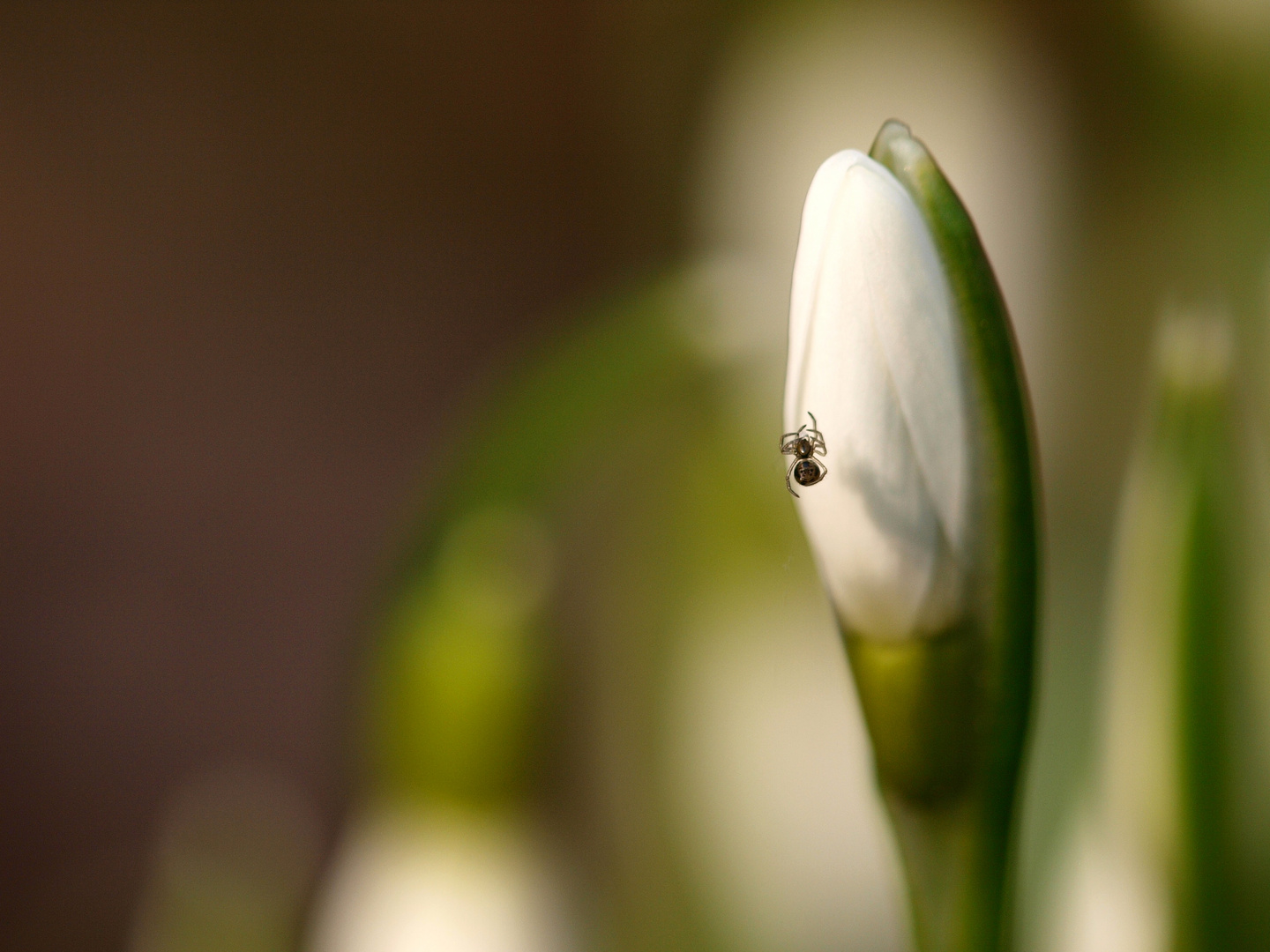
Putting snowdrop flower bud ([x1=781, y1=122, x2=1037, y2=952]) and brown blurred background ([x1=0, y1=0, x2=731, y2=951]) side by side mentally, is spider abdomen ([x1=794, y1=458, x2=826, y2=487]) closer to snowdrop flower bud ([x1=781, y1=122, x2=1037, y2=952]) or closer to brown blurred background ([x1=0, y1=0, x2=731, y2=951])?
snowdrop flower bud ([x1=781, y1=122, x2=1037, y2=952])

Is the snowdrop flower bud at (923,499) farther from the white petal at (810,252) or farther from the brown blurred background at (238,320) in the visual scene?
the brown blurred background at (238,320)

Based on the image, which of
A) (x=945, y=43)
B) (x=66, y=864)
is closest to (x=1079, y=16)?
(x=945, y=43)

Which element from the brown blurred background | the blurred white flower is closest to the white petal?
the blurred white flower

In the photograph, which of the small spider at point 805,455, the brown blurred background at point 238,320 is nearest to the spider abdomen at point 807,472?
the small spider at point 805,455

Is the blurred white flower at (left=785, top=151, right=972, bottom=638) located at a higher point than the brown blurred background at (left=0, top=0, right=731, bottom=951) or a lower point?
lower

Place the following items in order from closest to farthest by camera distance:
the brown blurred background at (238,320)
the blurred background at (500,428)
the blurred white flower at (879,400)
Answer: the blurred white flower at (879,400) → the blurred background at (500,428) → the brown blurred background at (238,320)

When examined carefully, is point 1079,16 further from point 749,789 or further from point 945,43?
point 749,789

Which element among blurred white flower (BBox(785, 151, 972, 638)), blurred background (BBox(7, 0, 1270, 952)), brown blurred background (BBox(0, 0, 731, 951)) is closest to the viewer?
blurred white flower (BBox(785, 151, 972, 638))
